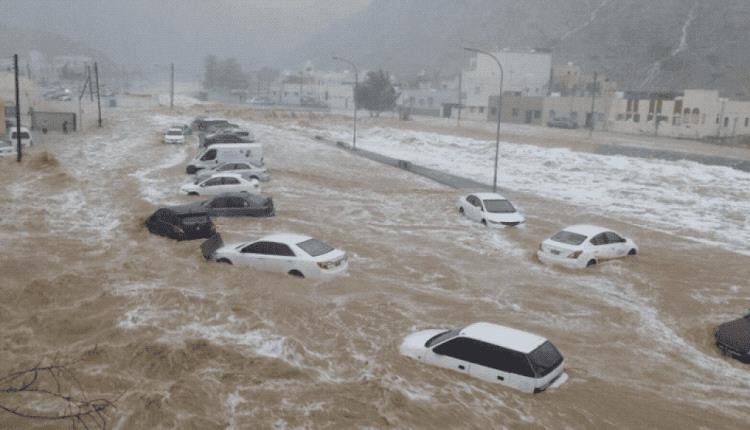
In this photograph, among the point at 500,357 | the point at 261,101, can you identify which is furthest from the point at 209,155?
the point at 261,101

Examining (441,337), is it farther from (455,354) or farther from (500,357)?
(500,357)

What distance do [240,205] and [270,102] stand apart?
430ft

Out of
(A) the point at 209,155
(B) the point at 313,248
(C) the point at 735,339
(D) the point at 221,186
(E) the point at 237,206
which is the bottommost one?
(C) the point at 735,339

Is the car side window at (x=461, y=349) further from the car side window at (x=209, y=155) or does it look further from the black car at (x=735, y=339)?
the car side window at (x=209, y=155)

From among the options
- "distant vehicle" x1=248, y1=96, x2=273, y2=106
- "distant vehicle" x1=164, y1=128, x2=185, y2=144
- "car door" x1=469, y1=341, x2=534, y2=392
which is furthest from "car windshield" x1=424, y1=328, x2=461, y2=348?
"distant vehicle" x1=248, y1=96, x2=273, y2=106

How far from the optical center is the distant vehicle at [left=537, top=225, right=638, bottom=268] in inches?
Answer: 798

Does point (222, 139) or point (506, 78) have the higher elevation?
point (506, 78)

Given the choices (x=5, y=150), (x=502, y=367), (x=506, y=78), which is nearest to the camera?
(x=502, y=367)

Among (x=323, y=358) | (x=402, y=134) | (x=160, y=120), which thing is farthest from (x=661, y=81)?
(x=323, y=358)

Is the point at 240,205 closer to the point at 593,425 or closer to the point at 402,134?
the point at 593,425

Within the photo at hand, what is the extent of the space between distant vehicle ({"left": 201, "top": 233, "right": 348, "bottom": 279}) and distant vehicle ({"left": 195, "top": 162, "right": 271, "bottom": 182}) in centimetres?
1586

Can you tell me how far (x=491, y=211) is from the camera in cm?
Result: 2705

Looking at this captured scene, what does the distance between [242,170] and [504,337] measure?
2547cm

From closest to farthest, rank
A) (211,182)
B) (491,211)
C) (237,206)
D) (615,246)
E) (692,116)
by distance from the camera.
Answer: (615,246) < (237,206) < (491,211) < (211,182) < (692,116)
